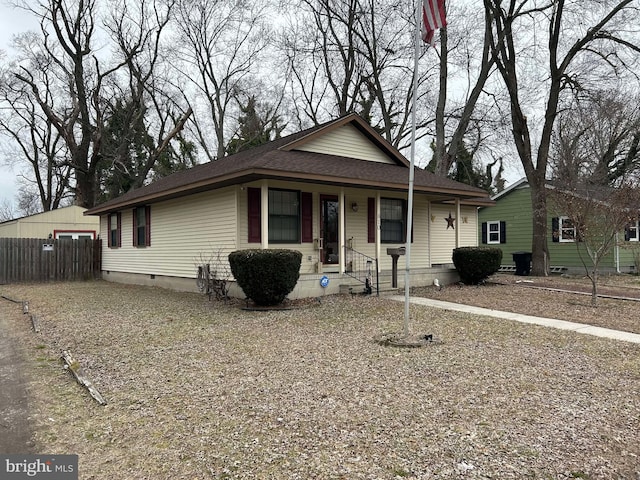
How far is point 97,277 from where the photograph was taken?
18.5m

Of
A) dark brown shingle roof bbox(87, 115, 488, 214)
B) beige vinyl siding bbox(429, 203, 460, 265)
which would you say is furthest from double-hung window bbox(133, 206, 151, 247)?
beige vinyl siding bbox(429, 203, 460, 265)

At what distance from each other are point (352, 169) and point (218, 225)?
3.52m

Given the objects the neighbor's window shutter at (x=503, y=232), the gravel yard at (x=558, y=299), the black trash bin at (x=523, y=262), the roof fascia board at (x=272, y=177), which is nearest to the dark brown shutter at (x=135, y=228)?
the roof fascia board at (x=272, y=177)

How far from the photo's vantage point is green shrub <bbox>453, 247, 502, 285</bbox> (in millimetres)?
12789

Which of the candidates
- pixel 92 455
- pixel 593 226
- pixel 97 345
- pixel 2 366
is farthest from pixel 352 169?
pixel 92 455

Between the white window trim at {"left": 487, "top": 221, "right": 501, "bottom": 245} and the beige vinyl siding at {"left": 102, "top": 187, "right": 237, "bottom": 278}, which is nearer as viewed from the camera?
the beige vinyl siding at {"left": 102, "top": 187, "right": 237, "bottom": 278}

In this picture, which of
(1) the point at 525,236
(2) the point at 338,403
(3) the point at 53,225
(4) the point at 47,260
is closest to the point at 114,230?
(4) the point at 47,260

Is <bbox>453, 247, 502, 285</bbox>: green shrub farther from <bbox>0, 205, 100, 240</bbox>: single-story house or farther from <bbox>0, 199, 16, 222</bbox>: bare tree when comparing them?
<bbox>0, 199, 16, 222</bbox>: bare tree

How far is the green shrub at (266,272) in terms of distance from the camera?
882cm

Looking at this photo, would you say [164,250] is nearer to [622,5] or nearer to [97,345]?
[97,345]

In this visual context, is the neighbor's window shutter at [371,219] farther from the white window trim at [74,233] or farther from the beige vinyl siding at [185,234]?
the white window trim at [74,233]

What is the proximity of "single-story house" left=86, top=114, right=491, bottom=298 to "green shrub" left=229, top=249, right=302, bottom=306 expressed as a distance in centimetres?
88

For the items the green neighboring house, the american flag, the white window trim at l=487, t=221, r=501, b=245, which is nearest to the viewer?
the american flag

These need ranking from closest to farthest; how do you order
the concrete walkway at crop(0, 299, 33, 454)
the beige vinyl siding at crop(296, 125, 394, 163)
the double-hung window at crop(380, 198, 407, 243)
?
the concrete walkway at crop(0, 299, 33, 454)
the beige vinyl siding at crop(296, 125, 394, 163)
the double-hung window at crop(380, 198, 407, 243)
